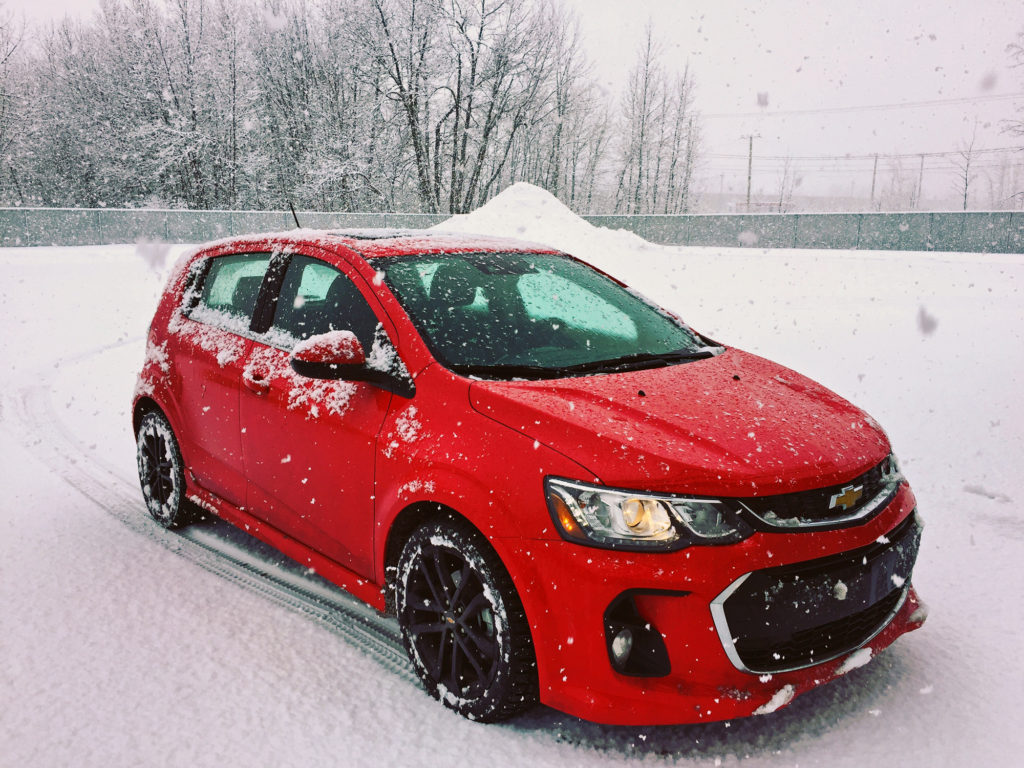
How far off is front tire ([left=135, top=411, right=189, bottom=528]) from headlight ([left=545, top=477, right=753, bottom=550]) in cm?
289

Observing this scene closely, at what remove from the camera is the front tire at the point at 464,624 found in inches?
98.9

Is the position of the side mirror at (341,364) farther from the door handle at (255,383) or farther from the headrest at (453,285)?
the door handle at (255,383)

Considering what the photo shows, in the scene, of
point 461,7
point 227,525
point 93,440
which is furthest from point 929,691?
point 461,7

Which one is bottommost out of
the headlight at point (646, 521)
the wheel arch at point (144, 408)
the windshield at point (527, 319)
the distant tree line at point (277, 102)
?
the wheel arch at point (144, 408)

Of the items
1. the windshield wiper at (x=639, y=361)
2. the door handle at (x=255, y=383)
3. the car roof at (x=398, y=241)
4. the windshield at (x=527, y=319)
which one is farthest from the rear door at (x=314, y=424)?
the windshield wiper at (x=639, y=361)

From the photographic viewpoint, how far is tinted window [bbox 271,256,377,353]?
3.28 metres

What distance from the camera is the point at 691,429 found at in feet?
8.39

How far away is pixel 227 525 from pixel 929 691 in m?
3.64

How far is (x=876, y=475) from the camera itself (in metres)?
2.69

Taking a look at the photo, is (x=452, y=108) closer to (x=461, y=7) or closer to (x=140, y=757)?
(x=461, y=7)

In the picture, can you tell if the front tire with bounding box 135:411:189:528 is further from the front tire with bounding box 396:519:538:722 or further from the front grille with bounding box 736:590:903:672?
the front grille with bounding box 736:590:903:672

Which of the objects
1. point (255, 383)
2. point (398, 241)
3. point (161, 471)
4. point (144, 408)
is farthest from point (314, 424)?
point (144, 408)

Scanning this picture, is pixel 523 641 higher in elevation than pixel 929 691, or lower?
higher

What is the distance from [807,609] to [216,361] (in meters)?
2.96
